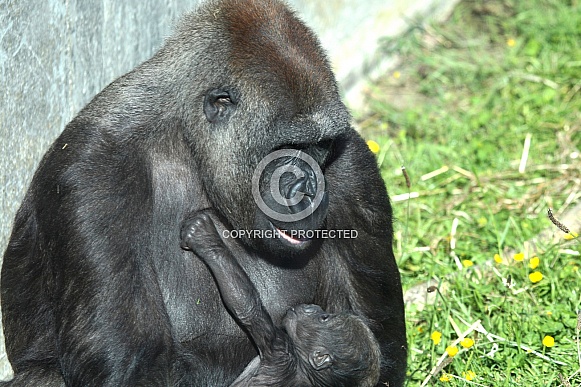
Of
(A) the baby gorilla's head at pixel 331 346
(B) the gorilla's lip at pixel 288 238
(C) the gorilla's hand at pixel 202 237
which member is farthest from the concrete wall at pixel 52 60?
(A) the baby gorilla's head at pixel 331 346

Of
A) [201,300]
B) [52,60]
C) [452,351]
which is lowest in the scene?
[452,351]

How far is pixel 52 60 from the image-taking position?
4.32m

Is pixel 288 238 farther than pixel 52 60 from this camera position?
No

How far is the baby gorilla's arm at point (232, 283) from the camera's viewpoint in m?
3.79

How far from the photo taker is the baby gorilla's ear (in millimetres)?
3729

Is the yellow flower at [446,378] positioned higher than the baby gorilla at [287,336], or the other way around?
the baby gorilla at [287,336]

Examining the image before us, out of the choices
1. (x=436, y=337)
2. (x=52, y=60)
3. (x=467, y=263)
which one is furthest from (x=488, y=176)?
(x=52, y=60)

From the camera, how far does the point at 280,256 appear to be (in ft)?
12.7

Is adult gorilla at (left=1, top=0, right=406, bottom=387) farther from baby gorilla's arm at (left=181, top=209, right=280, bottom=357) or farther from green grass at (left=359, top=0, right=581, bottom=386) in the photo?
green grass at (left=359, top=0, right=581, bottom=386)

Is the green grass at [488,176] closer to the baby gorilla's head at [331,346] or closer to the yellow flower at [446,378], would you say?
the yellow flower at [446,378]

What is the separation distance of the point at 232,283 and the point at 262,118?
27.7 inches

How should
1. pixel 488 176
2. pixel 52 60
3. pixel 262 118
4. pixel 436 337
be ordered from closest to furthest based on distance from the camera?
pixel 262 118, pixel 52 60, pixel 436 337, pixel 488 176

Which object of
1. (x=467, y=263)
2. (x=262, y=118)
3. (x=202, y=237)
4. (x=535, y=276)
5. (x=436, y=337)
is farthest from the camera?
(x=467, y=263)

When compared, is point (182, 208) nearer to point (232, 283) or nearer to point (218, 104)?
point (232, 283)
